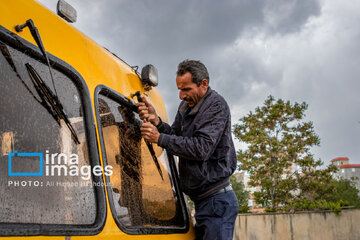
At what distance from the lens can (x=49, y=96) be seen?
5.16ft

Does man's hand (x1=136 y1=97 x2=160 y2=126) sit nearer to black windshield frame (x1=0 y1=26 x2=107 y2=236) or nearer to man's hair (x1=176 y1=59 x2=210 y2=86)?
man's hair (x1=176 y1=59 x2=210 y2=86)

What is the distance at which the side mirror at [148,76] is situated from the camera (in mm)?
2557

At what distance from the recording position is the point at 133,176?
2.07 metres

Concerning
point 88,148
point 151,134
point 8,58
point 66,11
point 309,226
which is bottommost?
point 309,226

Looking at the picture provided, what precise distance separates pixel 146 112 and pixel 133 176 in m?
0.48

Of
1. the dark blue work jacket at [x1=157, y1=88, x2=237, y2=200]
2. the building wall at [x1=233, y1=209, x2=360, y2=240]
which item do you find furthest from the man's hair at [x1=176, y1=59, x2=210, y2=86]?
the building wall at [x1=233, y1=209, x2=360, y2=240]

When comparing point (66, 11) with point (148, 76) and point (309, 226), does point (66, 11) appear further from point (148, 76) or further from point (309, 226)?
point (309, 226)

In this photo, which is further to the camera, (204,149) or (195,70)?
(195,70)

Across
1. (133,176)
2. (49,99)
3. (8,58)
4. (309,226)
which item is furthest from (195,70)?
(309,226)

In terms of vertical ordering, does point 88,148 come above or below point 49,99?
below

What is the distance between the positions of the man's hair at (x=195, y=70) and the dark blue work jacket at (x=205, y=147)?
0.39ft

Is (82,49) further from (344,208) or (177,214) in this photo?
(344,208)

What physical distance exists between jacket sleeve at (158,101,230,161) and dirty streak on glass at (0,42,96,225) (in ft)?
1.76

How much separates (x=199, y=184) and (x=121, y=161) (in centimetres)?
50
